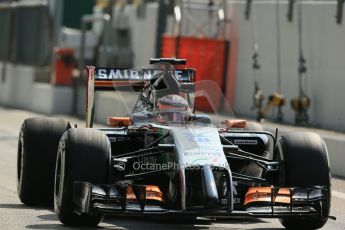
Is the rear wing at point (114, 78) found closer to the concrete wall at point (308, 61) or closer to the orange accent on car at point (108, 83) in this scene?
the orange accent on car at point (108, 83)

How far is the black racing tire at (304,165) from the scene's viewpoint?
1058 centimetres

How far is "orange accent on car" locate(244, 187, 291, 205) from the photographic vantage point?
10094mm

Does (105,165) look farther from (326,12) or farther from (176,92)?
(326,12)

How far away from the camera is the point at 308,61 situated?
23641 millimetres

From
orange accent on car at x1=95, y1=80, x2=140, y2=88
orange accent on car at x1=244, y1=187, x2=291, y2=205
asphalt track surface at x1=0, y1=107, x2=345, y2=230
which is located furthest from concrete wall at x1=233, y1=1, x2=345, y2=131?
orange accent on car at x1=244, y1=187, x2=291, y2=205

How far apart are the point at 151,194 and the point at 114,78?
3.34 m

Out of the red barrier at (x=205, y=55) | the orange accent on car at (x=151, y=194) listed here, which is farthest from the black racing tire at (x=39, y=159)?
the red barrier at (x=205, y=55)

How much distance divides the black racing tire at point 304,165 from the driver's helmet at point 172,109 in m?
1.00

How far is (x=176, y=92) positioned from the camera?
Result: 39.4ft

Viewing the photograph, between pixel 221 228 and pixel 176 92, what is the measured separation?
165 centimetres

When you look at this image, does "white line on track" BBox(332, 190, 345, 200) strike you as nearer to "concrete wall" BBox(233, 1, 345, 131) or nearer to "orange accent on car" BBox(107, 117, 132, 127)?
"orange accent on car" BBox(107, 117, 132, 127)

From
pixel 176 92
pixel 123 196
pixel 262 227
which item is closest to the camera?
Answer: pixel 123 196

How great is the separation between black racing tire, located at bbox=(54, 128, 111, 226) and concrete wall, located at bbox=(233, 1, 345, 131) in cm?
1196

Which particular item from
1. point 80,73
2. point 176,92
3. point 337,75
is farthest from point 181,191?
point 80,73
